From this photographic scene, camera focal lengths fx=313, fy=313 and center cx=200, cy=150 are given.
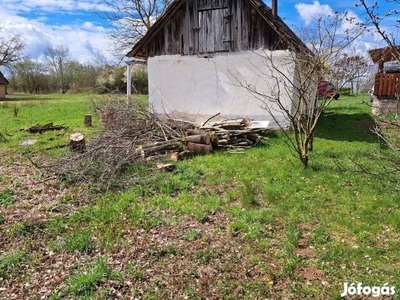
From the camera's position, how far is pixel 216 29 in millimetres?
11945

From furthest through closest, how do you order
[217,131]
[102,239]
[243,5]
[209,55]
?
[209,55] → [243,5] → [217,131] → [102,239]

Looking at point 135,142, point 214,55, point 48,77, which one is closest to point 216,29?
point 214,55

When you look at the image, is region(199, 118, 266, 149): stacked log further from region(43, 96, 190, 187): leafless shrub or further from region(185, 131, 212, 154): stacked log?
region(43, 96, 190, 187): leafless shrub

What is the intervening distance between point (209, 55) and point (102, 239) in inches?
360

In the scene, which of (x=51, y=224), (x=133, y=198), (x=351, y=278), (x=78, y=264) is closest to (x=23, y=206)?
(x=51, y=224)

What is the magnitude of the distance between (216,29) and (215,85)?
210 cm

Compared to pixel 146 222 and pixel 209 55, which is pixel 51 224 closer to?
pixel 146 222

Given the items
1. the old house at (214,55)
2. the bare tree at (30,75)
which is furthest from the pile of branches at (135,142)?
the bare tree at (30,75)

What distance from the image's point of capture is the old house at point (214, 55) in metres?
11.4

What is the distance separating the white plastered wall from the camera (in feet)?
37.9

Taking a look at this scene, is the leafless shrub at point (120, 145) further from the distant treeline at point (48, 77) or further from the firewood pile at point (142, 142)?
the distant treeline at point (48, 77)

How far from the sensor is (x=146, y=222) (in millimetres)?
5258

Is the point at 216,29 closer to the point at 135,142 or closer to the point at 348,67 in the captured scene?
the point at 348,67

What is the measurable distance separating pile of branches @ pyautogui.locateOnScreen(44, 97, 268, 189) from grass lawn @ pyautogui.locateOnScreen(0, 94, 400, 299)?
1.48 ft
